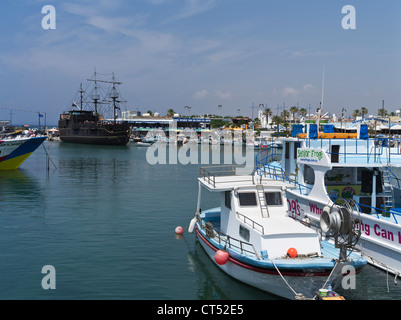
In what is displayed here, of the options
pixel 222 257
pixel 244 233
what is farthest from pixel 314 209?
pixel 222 257

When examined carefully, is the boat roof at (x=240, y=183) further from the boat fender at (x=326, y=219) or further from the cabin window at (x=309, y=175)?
the boat fender at (x=326, y=219)

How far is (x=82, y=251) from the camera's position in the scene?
67.8 ft

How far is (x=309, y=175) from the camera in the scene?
21953 mm

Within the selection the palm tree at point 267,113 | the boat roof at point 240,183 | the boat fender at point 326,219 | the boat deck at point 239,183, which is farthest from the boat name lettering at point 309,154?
the palm tree at point 267,113

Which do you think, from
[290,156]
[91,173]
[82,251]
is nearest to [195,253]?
[82,251]

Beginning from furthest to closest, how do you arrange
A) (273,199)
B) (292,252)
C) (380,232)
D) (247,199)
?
1. (273,199)
2. (247,199)
3. (380,232)
4. (292,252)

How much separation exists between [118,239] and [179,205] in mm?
10576

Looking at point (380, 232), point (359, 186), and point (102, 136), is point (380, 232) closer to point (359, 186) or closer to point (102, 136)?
point (359, 186)

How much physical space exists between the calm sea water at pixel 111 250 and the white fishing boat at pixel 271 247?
1.25 m

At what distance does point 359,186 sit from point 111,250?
1420cm

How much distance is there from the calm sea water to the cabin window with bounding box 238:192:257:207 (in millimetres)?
3381

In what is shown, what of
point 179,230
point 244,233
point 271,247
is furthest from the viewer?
point 179,230

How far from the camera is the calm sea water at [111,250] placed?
52.2ft

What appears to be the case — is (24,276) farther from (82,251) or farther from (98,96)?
(98,96)
